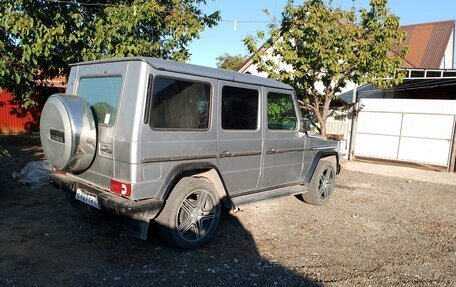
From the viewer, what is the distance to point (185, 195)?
397 cm

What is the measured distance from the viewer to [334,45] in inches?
377

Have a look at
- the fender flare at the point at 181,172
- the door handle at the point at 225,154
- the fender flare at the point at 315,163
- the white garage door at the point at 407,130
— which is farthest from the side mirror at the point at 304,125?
the white garage door at the point at 407,130

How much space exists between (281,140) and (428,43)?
1862cm

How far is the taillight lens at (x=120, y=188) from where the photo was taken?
3523mm

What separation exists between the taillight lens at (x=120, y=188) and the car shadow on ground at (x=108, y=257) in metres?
0.79

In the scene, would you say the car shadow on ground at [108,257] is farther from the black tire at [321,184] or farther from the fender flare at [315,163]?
the black tire at [321,184]

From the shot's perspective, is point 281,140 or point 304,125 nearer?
point 281,140

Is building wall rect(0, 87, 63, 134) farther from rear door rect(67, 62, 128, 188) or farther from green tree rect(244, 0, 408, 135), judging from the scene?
rear door rect(67, 62, 128, 188)

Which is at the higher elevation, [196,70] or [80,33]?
[80,33]

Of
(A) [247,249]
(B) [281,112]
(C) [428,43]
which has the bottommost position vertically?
(A) [247,249]

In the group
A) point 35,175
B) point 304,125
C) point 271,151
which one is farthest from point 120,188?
point 35,175

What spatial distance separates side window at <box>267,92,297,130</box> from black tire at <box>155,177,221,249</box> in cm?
149

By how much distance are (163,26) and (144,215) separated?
5119 mm

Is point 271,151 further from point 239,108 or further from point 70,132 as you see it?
point 70,132
